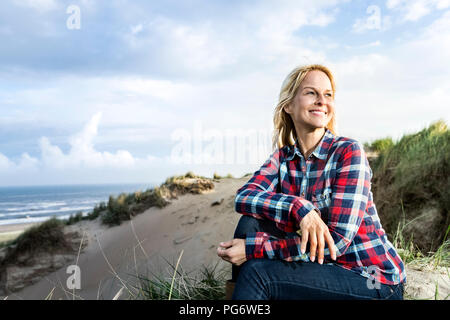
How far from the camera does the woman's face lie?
2.18m

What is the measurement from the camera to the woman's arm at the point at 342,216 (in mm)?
1791

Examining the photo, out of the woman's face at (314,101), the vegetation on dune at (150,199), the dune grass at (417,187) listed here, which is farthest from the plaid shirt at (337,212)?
the vegetation on dune at (150,199)

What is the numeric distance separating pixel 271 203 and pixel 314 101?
0.64m

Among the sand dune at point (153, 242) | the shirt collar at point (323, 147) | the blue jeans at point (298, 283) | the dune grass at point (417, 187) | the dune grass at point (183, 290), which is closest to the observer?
the blue jeans at point (298, 283)

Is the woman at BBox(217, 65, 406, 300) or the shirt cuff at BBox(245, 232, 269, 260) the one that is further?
the shirt cuff at BBox(245, 232, 269, 260)

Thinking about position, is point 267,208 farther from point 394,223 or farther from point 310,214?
point 394,223

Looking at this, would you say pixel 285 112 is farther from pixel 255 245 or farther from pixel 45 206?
pixel 45 206

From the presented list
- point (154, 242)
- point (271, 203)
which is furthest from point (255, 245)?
point (154, 242)

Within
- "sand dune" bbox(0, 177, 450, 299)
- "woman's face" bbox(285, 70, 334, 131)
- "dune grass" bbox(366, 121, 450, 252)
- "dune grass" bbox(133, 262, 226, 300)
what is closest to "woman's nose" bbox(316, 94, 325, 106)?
"woman's face" bbox(285, 70, 334, 131)

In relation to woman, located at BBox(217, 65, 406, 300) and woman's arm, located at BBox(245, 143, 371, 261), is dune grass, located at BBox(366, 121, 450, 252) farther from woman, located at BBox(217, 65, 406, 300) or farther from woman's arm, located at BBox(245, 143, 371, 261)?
woman's arm, located at BBox(245, 143, 371, 261)

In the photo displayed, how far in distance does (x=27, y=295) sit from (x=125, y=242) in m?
2.43

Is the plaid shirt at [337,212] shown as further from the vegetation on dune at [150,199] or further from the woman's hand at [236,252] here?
the vegetation on dune at [150,199]

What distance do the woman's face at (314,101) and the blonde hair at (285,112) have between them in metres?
0.03

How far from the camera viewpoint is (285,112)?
7.98 ft
